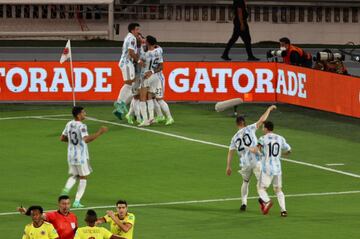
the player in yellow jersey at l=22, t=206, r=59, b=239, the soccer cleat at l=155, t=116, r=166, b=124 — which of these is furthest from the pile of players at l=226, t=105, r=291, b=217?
the soccer cleat at l=155, t=116, r=166, b=124

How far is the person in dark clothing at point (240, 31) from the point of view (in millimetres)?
56094

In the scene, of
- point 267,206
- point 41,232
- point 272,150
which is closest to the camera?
point 41,232

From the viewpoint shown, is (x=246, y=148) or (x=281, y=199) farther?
(x=246, y=148)

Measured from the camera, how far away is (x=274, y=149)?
32281 millimetres

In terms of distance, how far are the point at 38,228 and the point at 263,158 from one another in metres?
7.15

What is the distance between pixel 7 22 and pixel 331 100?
71.1 feet

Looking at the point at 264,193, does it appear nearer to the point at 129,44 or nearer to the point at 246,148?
the point at 246,148

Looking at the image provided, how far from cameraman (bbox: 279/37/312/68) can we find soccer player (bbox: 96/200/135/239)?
21683 mm

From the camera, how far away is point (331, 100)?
152 feet

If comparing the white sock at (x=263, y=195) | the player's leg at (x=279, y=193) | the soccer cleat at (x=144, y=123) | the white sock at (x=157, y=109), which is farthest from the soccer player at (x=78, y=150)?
the white sock at (x=157, y=109)

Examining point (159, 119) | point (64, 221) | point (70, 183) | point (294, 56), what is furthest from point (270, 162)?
point (294, 56)

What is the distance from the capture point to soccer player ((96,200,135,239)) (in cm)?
2780

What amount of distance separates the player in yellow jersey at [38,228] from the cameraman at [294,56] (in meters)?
23.2

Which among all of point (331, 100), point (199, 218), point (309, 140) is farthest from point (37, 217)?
point (331, 100)
